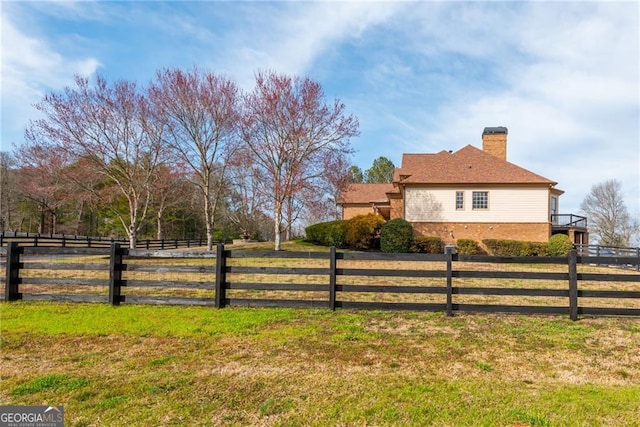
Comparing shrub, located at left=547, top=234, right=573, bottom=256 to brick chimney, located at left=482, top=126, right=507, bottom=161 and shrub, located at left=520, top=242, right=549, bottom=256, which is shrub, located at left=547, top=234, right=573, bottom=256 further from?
brick chimney, located at left=482, top=126, right=507, bottom=161

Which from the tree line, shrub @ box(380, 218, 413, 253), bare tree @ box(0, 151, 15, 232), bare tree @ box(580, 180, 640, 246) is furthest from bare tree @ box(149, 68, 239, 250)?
bare tree @ box(580, 180, 640, 246)

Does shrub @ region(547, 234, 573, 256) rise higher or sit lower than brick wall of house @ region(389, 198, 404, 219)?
lower

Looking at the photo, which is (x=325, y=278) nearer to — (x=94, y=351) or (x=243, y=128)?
(x=94, y=351)

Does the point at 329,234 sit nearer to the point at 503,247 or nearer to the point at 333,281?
the point at 503,247

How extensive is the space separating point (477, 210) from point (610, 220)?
37.9 metres

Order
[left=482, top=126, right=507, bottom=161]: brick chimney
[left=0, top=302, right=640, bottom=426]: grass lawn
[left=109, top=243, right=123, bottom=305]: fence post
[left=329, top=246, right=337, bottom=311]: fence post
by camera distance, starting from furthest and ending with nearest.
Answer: [left=482, top=126, right=507, bottom=161]: brick chimney, [left=109, top=243, right=123, bottom=305]: fence post, [left=329, top=246, right=337, bottom=311]: fence post, [left=0, top=302, right=640, bottom=426]: grass lawn

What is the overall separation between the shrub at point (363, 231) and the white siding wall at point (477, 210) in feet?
7.76

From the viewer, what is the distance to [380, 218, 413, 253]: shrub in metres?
24.1

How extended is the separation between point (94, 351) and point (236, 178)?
32145 mm

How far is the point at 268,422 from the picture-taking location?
313cm

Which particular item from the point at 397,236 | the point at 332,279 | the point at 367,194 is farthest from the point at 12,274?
the point at 367,194

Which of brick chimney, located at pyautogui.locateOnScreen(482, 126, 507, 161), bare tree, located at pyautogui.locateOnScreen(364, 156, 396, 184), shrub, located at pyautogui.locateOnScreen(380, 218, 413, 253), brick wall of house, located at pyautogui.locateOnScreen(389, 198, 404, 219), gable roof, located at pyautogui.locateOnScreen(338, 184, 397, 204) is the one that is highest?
bare tree, located at pyautogui.locateOnScreen(364, 156, 396, 184)

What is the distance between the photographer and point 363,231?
2584 cm

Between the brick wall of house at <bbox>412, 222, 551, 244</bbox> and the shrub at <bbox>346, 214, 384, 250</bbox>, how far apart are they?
275cm
